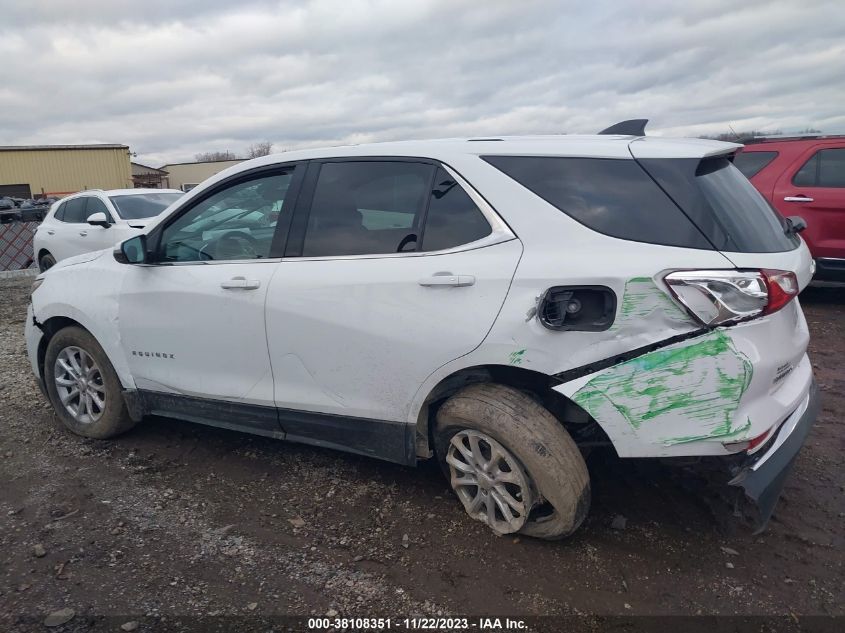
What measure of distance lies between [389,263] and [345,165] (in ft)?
2.18

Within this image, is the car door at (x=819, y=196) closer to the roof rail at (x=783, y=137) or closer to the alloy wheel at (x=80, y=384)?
the roof rail at (x=783, y=137)

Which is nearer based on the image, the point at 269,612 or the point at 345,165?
the point at 269,612

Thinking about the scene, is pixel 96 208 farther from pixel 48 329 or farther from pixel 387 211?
pixel 387 211

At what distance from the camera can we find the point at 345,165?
10.6ft

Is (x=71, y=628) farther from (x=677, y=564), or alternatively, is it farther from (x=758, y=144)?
(x=758, y=144)

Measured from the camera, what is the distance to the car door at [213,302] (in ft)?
10.8

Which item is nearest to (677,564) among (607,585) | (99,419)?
(607,585)

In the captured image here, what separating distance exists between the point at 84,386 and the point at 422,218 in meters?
2.57

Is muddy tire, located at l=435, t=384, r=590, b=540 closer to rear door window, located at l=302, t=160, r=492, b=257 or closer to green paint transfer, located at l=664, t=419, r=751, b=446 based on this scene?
green paint transfer, located at l=664, t=419, r=751, b=446

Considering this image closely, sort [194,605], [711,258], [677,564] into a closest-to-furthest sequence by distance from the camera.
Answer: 1. [711,258]
2. [194,605]
3. [677,564]

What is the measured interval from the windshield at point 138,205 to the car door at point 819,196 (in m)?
8.12


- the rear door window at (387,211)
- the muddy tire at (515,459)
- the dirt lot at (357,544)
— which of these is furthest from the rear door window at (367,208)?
the dirt lot at (357,544)

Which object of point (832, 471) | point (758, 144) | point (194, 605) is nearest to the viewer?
point (194, 605)

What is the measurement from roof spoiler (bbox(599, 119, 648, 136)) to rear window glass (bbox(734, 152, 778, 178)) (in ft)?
15.5
